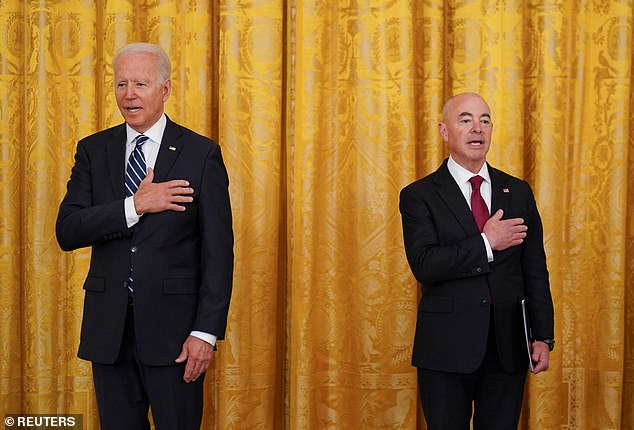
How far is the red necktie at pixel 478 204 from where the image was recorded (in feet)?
7.77

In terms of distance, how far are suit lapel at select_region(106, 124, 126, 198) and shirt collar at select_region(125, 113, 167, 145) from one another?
21 mm

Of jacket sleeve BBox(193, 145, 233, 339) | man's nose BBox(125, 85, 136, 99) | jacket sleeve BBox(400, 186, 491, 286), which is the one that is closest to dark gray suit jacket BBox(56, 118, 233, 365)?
jacket sleeve BBox(193, 145, 233, 339)

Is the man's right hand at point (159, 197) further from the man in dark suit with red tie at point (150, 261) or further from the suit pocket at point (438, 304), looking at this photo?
the suit pocket at point (438, 304)

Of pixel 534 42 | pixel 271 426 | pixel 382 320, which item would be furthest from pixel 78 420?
pixel 534 42

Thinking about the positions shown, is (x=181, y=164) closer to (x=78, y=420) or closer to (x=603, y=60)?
(x=78, y=420)

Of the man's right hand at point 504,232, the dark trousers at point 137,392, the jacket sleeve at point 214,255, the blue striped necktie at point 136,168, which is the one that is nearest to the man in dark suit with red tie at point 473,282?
the man's right hand at point 504,232

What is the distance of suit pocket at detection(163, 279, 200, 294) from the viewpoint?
210 cm

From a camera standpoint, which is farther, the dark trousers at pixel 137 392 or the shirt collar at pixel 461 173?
the shirt collar at pixel 461 173

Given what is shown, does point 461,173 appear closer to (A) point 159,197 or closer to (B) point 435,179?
(B) point 435,179

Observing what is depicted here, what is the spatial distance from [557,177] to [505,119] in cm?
31

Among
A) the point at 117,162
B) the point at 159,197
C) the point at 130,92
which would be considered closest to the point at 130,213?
the point at 159,197

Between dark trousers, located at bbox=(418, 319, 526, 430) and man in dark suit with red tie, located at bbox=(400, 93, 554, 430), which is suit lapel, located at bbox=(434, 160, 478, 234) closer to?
man in dark suit with red tie, located at bbox=(400, 93, 554, 430)

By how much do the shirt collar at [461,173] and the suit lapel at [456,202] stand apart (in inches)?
1.1

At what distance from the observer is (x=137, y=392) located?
214 centimetres
